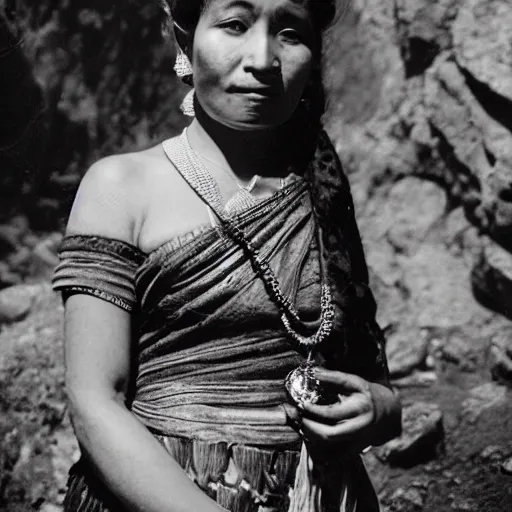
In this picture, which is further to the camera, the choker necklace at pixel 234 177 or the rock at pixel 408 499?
the rock at pixel 408 499

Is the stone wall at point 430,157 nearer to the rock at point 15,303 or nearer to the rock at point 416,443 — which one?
the rock at point 416,443

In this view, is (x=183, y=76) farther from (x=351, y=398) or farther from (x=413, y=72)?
(x=413, y=72)

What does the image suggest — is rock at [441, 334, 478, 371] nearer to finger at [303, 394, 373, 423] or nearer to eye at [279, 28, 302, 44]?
finger at [303, 394, 373, 423]

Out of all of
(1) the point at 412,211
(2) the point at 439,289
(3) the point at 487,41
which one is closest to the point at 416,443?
(2) the point at 439,289

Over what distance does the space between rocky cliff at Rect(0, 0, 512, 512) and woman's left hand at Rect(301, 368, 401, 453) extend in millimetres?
661

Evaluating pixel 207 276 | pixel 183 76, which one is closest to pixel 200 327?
pixel 207 276

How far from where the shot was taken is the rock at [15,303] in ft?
7.74

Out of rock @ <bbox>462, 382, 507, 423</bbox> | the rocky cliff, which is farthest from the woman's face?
rock @ <bbox>462, 382, 507, 423</bbox>

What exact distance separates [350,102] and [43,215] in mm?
1023

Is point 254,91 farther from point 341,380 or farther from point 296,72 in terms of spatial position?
point 341,380

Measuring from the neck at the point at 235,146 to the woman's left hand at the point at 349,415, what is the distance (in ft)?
1.19

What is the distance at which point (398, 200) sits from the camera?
103 inches

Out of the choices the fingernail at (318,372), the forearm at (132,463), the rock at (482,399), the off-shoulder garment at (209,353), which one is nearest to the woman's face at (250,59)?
the off-shoulder garment at (209,353)

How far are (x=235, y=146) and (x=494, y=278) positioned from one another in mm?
1138
